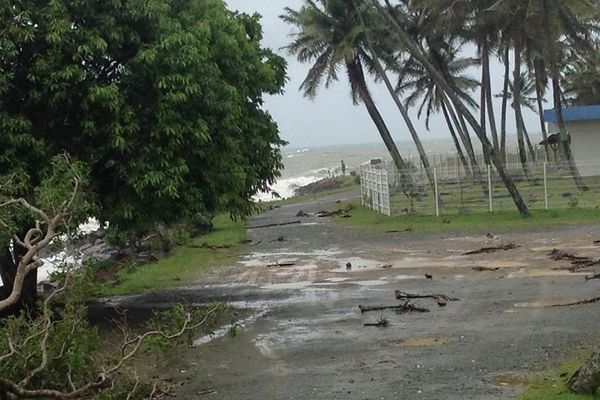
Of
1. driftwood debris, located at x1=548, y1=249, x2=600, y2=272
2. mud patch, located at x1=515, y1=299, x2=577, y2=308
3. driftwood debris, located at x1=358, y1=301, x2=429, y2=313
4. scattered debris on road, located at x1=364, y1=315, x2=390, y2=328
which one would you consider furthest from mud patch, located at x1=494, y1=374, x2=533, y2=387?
driftwood debris, located at x1=548, y1=249, x2=600, y2=272

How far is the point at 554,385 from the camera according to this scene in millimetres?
7797

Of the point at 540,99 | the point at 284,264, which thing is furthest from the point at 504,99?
the point at 284,264

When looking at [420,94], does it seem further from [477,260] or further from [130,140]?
[130,140]

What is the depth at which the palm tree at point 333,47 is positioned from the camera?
3462 cm

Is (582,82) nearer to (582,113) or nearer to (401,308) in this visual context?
(582,113)

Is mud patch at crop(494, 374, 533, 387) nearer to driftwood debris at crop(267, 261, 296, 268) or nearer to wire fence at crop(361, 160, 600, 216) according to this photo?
driftwood debris at crop(267, 261, 296, 268)

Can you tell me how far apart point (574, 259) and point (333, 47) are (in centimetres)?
2136

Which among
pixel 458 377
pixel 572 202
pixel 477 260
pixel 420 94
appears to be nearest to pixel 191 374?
pixel 458 377

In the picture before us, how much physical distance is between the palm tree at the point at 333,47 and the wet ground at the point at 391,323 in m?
15.4

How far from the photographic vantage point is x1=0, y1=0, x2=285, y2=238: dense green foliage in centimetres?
1207

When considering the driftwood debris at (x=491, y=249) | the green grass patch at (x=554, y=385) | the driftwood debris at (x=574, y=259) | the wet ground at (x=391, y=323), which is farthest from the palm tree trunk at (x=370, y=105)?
the green grass patch at (x=554, y=385)

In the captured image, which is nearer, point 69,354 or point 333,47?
point 69,354

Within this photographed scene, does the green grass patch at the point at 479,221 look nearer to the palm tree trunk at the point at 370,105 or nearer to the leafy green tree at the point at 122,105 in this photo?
the palm tree trunk at the point at 370,105

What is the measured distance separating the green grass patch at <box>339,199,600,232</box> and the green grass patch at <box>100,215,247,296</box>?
4.40 m
